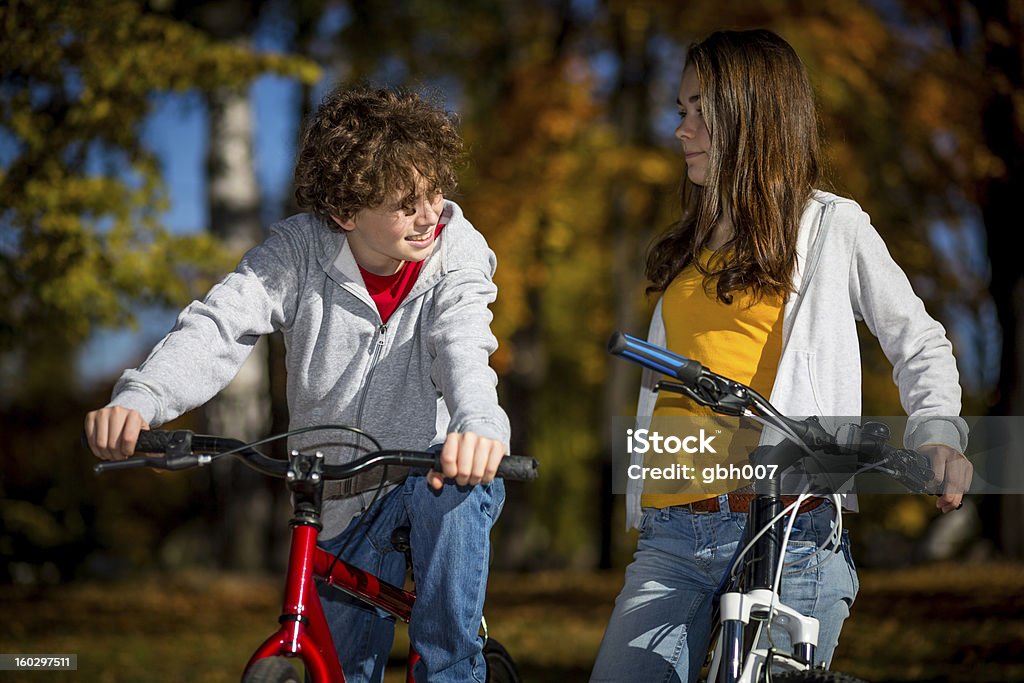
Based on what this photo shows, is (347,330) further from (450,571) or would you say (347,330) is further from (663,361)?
(663,361)

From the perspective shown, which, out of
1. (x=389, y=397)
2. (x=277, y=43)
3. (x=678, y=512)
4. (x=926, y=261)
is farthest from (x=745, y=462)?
(x=926, y=261)

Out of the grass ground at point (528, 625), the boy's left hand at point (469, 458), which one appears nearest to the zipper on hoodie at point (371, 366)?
the boy's left hand at point (469, 458)

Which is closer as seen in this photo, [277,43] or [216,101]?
[216,101]

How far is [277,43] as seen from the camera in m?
15.9

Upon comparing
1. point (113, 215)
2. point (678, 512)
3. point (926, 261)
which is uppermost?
point (926, 261)

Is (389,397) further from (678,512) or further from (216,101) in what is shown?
(216,101)

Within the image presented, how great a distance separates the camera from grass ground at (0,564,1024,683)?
8.02 metres

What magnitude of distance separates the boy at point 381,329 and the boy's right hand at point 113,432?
24 cm

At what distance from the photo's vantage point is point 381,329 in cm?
333

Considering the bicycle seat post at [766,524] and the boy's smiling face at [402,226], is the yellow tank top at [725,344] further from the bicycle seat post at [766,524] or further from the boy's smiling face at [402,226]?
the boy's smiling face at [402,226]

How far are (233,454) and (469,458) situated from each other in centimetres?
56

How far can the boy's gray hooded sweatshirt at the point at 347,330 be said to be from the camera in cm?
321

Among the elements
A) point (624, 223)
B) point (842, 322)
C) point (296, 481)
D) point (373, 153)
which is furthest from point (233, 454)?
point (624, 223)

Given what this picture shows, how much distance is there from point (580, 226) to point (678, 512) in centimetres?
1834
